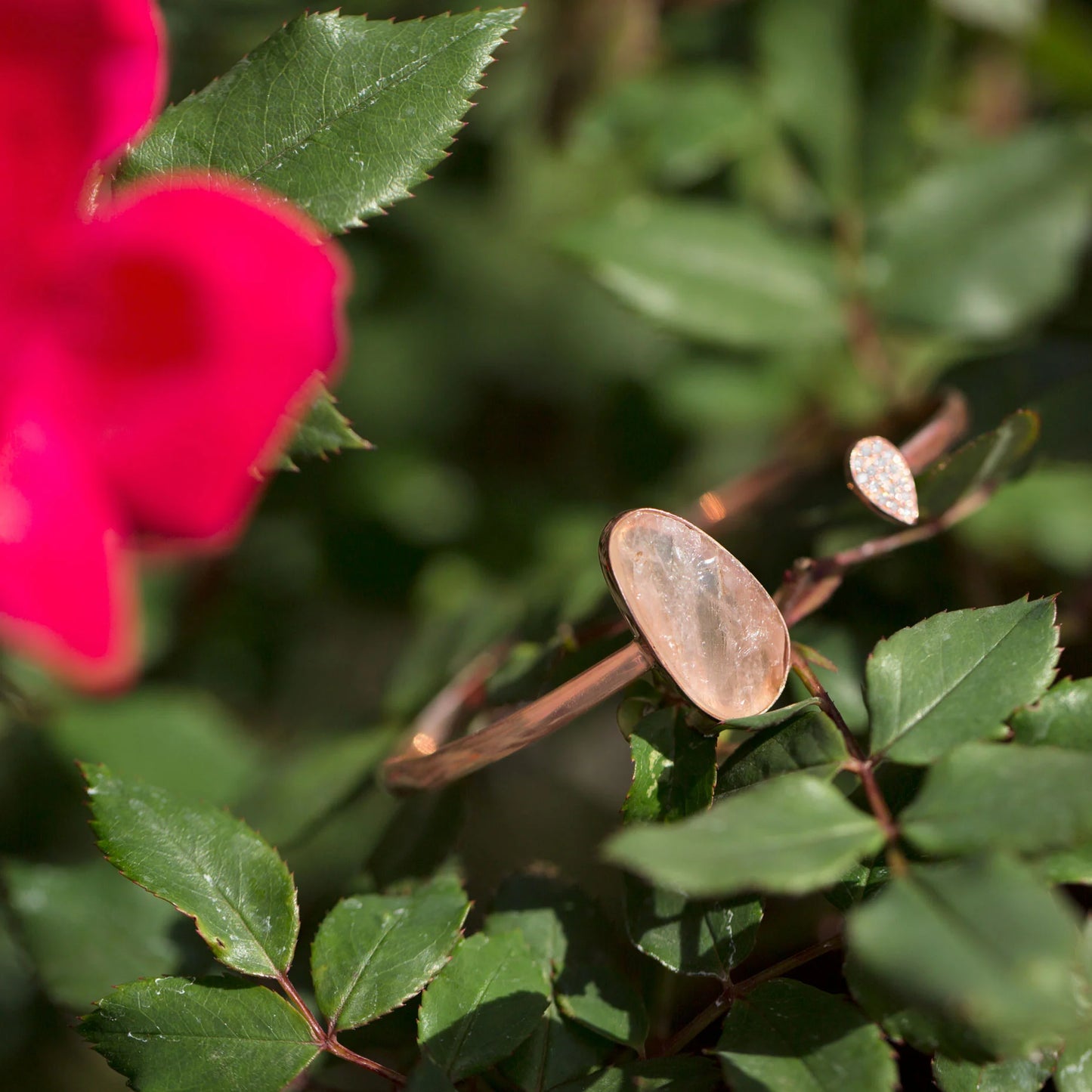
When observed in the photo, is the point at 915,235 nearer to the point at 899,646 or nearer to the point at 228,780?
the point at 899,646

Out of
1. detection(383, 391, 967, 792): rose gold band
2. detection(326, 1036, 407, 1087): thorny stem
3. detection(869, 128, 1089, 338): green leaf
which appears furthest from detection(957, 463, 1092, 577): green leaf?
detection(326, 1036, 407, 1087): thorny stem

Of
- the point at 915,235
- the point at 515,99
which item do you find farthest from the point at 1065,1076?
the point at 515,99

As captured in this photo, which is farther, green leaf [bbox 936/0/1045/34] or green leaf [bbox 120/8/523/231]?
green leaf [bbox 936/0/1045/34]

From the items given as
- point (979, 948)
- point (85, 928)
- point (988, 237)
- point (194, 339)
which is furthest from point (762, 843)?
point (988, 237)

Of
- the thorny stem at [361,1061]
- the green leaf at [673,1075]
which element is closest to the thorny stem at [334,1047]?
the thorny stem at [361,1061]

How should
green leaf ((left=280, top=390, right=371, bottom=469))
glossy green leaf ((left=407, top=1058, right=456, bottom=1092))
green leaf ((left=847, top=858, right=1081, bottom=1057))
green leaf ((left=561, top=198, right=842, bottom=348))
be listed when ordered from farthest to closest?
1. green leaf ((left=561, top=198, right=842, bottom=348))
2. green leaf ((left=280, top=390, right=371, bottom=469))
3. glossy green leaf ((left=407, top=1058, right=456, bottom=1092))
4. green leaf ((left=847, top=858, right=1081, bottom=1057))

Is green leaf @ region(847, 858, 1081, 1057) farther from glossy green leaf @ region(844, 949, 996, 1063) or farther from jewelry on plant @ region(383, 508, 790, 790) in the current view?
jewelry on plant @ region(383, 508, 790, 790)

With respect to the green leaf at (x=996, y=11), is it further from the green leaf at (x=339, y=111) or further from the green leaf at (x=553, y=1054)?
the green leaf at (x=553, y=1054)
